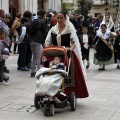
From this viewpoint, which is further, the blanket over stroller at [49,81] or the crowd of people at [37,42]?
the crowd of people at [37,42]

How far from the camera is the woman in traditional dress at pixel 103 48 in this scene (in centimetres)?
1380

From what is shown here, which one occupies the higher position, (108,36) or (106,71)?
(108,36)

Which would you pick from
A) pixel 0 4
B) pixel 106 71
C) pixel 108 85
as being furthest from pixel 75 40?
pixel 0 4

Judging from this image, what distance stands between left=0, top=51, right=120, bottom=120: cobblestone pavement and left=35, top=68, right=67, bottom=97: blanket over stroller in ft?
1.53

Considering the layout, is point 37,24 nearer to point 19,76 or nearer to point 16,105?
point 19,76

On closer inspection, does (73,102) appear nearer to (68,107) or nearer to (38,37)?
(68,107)

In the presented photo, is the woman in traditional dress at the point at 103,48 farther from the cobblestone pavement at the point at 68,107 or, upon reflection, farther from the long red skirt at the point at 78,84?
the long red skirt at the point at 78,84

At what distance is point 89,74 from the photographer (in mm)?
12711

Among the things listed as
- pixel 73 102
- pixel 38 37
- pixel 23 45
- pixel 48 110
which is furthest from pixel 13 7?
pixel 48 110

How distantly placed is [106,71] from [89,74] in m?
1.10

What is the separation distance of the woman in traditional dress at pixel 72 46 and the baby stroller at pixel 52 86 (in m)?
0.17

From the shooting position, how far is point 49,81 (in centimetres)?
714

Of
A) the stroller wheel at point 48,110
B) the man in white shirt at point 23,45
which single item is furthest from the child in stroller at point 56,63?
the man in white shirt at point 23,45

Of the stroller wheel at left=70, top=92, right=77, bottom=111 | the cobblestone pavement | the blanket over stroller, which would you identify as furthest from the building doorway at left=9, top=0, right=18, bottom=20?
the blanket over stroller
